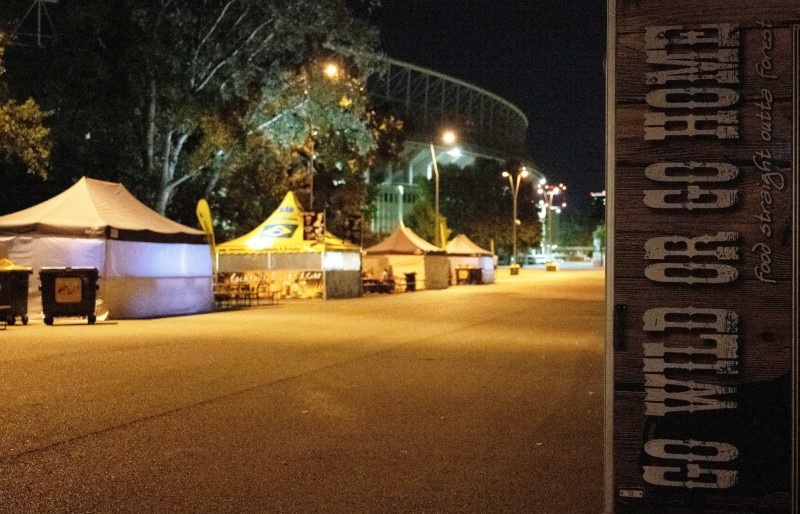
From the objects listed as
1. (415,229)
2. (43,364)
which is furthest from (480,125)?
(43,364)

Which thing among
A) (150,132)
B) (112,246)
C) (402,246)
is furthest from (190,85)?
(402,246)

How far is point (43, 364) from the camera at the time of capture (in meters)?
12.0

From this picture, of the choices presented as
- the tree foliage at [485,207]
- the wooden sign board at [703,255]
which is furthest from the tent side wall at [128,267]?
the tree foliage at [485,207]

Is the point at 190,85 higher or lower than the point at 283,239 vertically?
higher

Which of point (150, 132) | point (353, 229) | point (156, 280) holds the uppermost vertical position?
point (150, 132)

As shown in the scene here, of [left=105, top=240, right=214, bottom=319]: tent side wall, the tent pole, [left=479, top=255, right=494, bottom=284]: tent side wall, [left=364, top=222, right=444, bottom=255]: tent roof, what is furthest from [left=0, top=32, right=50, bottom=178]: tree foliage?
[left=479, top=255, right=494, bottom=284]: tent side wall

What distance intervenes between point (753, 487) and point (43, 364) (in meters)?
10.6

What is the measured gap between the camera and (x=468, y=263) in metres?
49.1

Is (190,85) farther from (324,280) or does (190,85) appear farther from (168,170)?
(324,280)

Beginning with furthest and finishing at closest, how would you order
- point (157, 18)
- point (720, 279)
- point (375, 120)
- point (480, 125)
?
point (480, 125) < point (375, 120) < point (157, 18) < point (720, 279)

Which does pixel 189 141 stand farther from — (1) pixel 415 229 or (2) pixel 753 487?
(1) pixel 415 229

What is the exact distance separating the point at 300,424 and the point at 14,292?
13.6 metres

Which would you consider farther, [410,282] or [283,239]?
[410,282]

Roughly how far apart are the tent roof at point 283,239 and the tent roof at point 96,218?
805cm
